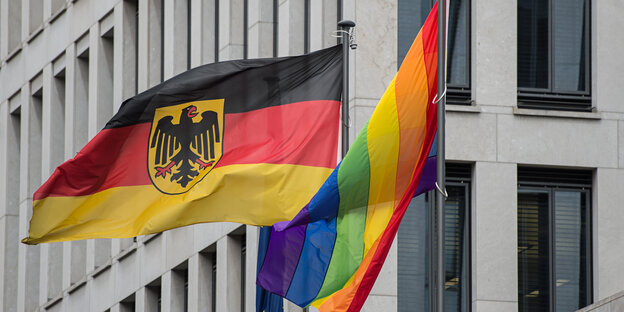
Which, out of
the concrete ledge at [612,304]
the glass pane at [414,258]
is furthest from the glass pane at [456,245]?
the concrete ledge at [612,304]

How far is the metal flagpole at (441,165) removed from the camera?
17969 mm

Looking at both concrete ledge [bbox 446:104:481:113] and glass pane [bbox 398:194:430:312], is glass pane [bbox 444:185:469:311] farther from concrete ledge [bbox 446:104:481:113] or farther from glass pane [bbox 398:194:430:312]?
concrete ledge [bbox 446:104:481:113]

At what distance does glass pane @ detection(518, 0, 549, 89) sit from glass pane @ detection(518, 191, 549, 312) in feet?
6.49

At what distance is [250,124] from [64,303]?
79.9ft

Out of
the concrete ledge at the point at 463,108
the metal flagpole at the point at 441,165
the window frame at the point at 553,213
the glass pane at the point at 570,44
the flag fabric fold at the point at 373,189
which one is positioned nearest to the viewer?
the metal flagpole at the point at 441,165

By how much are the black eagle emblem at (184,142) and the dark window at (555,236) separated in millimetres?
8814

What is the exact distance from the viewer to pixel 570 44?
3028 centimetres

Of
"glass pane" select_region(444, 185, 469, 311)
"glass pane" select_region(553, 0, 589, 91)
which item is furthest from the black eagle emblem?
"glass pane" select_region(553, 0, 589, 91)

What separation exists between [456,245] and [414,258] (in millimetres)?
723

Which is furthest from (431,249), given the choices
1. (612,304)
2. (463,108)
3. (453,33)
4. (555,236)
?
(612,304)

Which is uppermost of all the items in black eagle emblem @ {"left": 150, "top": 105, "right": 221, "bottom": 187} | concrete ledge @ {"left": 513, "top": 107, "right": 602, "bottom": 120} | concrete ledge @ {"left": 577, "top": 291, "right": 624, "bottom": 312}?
concrete ledge @ {"left": 513, "top": 107, "right": 602, "bottom": 120}

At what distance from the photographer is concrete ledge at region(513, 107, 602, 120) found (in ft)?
96.6

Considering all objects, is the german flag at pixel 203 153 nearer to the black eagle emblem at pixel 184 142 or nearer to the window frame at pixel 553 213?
the black eagle emblem at pixel 184 142

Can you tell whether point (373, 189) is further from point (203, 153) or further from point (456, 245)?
point (456, 245)
